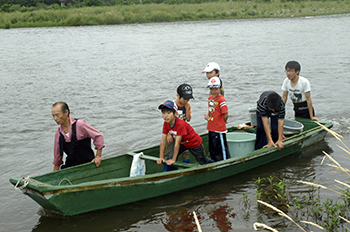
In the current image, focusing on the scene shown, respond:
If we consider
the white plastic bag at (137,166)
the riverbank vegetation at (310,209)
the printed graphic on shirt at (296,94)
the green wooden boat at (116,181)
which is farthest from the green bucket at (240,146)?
the white plastic bag at (137,166)

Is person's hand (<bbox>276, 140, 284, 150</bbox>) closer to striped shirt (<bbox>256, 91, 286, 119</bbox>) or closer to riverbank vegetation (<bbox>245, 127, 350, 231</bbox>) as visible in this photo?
striped shirt (<bbox>256, 91, 286, 119</bbox>)

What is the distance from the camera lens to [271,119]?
21.3ft

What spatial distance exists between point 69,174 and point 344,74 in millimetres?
13070

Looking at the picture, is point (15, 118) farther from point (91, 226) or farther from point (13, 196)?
point (91, 226)

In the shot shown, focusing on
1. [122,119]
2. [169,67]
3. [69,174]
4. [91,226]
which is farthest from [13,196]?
[169,67]

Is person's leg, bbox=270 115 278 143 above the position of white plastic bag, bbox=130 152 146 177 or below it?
above

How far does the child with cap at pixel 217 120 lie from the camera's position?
19.0 ft

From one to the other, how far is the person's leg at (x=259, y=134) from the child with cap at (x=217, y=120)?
74 cm

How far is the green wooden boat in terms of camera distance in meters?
4.79

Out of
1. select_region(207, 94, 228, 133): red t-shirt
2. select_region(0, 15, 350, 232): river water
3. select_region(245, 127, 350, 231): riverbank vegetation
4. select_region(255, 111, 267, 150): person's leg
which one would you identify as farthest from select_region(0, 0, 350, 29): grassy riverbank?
select_region(245, 127, 350, 231): riverbank vegetation

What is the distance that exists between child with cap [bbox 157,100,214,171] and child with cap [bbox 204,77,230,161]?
246 millimetres

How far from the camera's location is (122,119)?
409 inches

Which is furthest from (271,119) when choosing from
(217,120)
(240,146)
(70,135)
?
(70,135)

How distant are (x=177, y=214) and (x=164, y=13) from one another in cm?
4208
